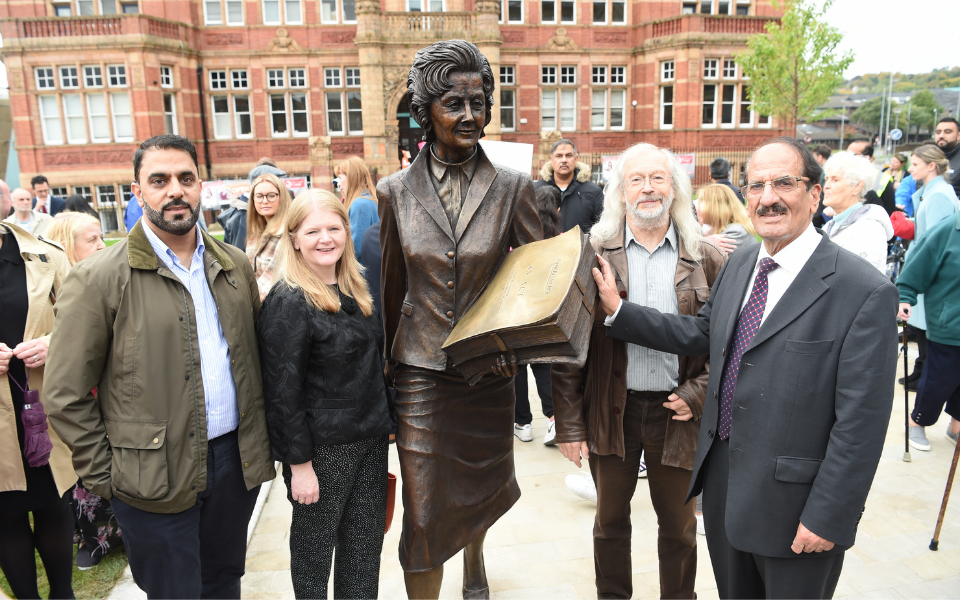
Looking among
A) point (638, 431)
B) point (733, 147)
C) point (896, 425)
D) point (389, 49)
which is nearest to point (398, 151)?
point (389, 49)

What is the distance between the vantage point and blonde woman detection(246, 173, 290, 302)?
4.57m

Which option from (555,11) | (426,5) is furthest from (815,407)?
(555,11)

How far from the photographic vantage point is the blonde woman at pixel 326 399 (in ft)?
7.79

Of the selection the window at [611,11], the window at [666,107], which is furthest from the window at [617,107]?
the window at [611,11]

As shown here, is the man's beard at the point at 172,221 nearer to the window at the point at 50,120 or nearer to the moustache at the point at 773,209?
the moustache at the point at 773,209

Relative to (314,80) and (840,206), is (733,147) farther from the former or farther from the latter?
(840,206)

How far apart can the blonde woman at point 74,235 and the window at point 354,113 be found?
20615 millimetres

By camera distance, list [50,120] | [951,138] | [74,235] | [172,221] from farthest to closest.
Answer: [50,120] < [951,138] < [74,235] < [172,221]

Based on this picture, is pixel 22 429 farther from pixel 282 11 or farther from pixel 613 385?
pixel 282 11

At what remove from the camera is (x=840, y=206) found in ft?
14.5

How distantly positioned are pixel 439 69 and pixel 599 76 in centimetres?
2448

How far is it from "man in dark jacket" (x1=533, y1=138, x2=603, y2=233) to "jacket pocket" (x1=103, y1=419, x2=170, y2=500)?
435 cm

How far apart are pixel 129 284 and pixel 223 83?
24.5m

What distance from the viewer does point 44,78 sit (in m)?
21.6
